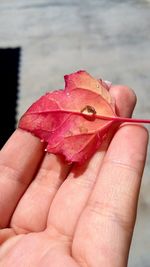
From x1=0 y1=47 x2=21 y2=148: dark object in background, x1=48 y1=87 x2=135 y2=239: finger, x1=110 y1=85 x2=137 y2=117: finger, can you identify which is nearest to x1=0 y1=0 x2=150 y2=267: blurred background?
x1=0 y1=47 x2=21 y2=148: dark object in background

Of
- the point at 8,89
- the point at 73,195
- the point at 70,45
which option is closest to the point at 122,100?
the point at 73,195

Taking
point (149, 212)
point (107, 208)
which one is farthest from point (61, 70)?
point (107, 208)

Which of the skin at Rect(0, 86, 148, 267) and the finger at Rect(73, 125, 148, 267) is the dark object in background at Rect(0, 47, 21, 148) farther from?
the finger at Rect(73, 125, 148, 267)

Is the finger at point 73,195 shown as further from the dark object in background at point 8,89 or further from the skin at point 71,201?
the dark object in background at point 8,89

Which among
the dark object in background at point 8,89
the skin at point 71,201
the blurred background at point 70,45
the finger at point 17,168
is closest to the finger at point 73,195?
the skin at point 71,201

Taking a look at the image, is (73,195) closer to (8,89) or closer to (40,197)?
(40,197)

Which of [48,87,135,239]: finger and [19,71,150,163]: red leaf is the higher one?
[19,71,150,163]: red leaf
